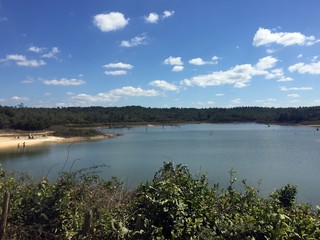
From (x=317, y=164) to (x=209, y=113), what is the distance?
455 ft

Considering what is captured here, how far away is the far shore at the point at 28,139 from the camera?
191ft

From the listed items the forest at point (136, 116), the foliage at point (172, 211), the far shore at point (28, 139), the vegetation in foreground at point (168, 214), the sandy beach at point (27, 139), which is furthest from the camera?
the forest at point (136, 116)

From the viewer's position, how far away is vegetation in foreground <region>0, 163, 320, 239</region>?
4.53 metres

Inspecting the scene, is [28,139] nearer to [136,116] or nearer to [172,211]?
[172,211]

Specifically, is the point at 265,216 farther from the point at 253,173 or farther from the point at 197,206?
the point at 253,173

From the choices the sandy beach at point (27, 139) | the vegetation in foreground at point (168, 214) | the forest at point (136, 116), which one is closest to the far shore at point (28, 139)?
the sandy beach at point (27, 139)

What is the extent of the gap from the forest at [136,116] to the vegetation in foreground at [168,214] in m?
77.3

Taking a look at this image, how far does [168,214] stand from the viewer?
5.03m

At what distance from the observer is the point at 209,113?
169875 mm

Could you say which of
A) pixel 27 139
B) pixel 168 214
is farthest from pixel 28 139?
pixel 168 214

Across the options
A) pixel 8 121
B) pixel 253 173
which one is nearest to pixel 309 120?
pixel 8 121

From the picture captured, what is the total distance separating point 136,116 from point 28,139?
7984 centimetres

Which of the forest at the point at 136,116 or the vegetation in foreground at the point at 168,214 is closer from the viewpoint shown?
the vegetation in foreground at the point at 168,214

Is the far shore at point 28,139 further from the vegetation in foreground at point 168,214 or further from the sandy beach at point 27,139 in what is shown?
the vegetation in foreground at point 168,214
